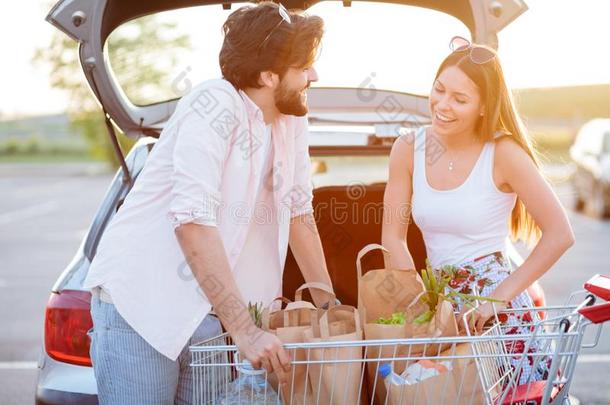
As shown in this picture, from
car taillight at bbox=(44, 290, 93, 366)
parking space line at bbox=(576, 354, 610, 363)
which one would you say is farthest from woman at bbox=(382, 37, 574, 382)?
parking space line at bbox=(576, 354, 610, 363)

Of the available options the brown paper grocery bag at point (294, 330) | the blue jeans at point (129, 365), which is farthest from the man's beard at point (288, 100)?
the blue jeans at point (129, 365)

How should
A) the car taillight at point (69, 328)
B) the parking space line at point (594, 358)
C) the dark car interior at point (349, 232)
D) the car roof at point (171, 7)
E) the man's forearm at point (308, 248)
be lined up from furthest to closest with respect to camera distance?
the parking space line at point (594, 358), the dark car interior at point (349, 232), the car roof at point (171, 7), the car taillight at point (69, 328), the man's forearm at point (308, 248)

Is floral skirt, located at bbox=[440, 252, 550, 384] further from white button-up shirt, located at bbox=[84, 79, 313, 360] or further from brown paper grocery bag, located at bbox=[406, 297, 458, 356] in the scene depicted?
white button-up shirt, located at bbox=[84, 79, 313, 360]

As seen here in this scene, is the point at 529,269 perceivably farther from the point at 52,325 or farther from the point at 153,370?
the point at 52,325

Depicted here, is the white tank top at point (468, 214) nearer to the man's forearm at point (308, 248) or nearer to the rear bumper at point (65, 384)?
the man's forearm at point (308, 248)

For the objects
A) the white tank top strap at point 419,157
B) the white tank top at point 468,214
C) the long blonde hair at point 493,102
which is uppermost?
the long blonde hair at point 493,102

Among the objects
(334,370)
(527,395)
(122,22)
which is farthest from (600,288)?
(122,22)

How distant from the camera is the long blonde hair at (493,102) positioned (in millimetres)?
2954

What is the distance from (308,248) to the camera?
292 centimetres

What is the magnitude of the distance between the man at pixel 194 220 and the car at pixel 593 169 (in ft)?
41.0

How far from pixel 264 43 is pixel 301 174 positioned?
55 centimetres

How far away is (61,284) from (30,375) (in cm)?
287

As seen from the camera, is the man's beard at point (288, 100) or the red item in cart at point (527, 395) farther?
the man's beard at point (288, 100)

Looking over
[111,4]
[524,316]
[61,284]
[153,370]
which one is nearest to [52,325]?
[61,284]
